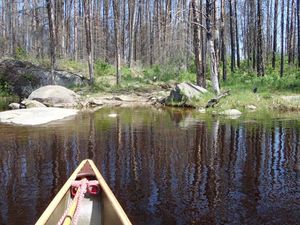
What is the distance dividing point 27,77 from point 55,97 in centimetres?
700

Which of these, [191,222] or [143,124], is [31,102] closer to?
[143,124]

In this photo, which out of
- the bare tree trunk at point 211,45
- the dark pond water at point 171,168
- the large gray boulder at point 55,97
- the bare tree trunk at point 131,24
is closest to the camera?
the dark pond water at point 171,168

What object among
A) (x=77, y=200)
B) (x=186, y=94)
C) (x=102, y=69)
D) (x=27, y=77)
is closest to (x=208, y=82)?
(x=186, y=94)

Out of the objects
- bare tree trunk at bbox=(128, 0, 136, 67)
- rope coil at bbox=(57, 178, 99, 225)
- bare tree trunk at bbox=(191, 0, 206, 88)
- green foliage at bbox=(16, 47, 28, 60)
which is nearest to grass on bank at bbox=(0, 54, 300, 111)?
green foliage at bbox=(16, 47, 28, 60)

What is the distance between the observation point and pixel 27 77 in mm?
30031

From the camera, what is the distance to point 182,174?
870 centimetres

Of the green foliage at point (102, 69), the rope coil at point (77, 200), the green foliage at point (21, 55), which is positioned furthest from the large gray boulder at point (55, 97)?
the rope coil at point (77, 200)

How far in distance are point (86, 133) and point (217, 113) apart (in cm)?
737

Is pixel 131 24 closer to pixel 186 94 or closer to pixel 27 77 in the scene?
pixel 27 77

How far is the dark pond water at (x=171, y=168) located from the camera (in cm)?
657

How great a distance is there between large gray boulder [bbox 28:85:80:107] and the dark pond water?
8316mm

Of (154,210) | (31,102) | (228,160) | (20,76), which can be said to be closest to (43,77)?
(20,76)

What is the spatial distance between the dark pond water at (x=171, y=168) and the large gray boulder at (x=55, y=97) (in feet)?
27.3

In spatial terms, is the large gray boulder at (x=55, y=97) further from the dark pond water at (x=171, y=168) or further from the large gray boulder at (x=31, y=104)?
the dark pond water at (x=171, y=168)
